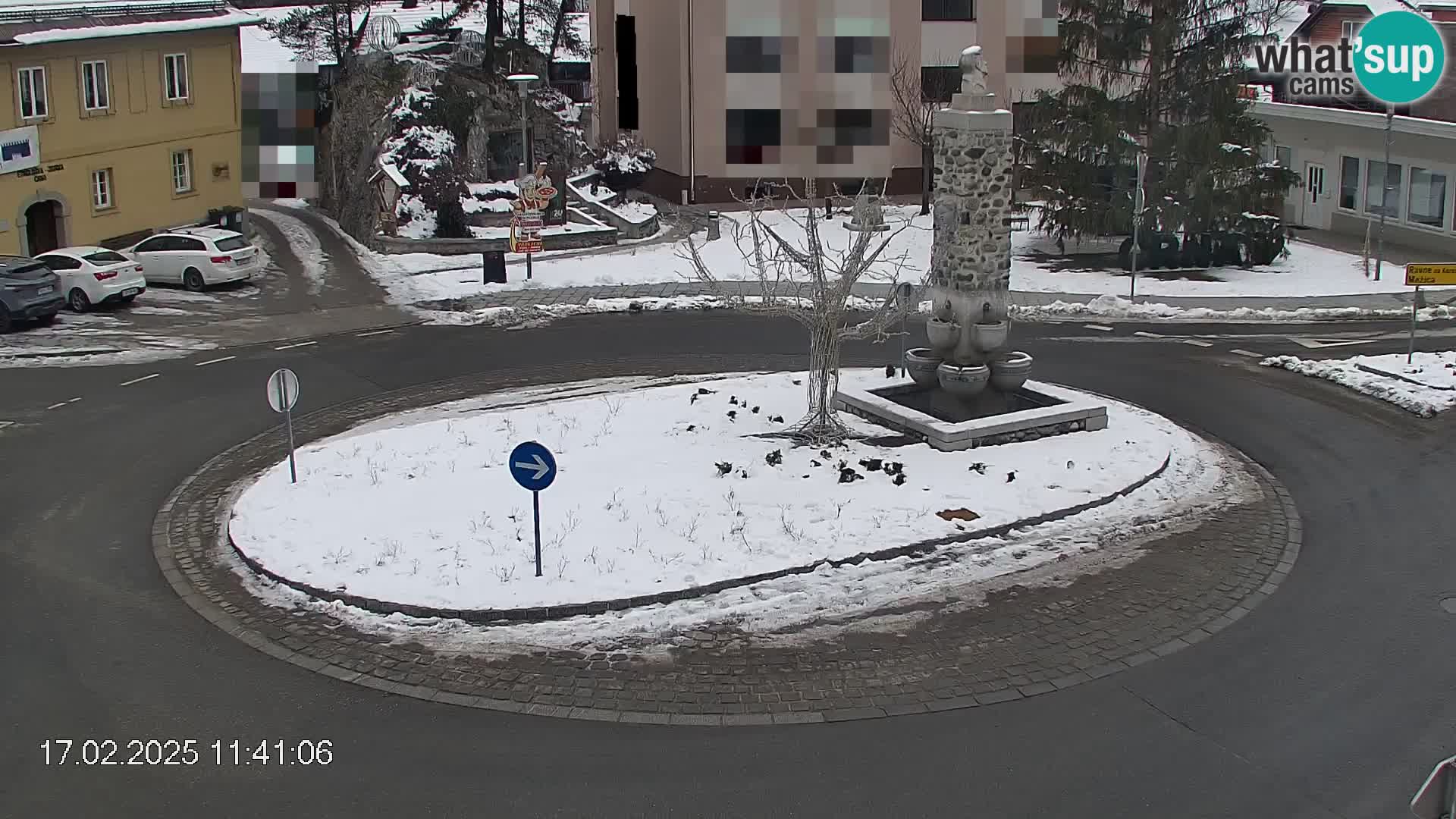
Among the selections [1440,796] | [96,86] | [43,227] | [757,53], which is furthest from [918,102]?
[1440,796]

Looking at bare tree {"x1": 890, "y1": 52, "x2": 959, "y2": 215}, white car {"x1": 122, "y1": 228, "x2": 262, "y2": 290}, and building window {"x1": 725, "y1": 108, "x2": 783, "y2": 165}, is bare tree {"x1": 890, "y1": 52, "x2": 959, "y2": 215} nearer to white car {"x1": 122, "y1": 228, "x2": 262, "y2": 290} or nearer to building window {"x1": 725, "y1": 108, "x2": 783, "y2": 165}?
building window {"x1": 725, "y1": 108, "x2": 783, "y2": 165}

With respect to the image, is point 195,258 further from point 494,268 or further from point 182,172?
point 182,172

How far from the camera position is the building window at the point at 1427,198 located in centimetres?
3634

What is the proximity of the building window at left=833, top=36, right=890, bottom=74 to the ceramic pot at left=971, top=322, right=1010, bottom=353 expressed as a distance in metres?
28.1

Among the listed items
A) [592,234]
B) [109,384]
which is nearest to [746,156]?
[592,234]

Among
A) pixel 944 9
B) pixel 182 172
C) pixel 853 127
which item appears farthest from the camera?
pixel 944 9

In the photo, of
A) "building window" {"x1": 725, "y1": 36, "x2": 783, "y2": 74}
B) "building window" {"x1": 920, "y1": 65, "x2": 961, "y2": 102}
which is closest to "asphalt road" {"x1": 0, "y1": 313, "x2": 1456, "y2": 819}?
"building window" {"x1": 920, "y1": 65, "x2": 961, "y2": 102}

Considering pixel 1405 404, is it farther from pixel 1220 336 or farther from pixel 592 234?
pixel 592 234

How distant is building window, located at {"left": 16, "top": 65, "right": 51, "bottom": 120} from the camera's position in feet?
109

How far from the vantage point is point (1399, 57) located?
40125 millimetres

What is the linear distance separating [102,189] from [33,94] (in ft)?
10.6

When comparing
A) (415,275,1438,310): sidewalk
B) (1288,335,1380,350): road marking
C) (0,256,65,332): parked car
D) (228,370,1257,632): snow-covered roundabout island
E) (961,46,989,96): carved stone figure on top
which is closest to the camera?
(228,370,1257,632): snow-covered roundabout island

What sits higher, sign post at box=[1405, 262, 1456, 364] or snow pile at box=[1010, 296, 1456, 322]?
sign post at box=[1405, 262, 1456, 364]

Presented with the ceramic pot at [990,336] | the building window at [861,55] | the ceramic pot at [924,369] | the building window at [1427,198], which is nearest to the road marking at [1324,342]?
the ceramic pot at [990,336]
